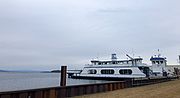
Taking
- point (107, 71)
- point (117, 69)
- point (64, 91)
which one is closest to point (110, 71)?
point (107, 71)

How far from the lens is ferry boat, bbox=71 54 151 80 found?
44844mm

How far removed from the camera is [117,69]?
155ft

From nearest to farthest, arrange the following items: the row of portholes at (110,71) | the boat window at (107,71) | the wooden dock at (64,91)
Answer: the wooden dock at (64,91)
the row of portholes at (110,71)
the boat window at (107,71)

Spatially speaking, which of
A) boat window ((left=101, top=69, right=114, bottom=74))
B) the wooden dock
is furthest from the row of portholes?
the wooden dock

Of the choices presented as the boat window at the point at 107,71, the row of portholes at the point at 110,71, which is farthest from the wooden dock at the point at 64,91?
the boat window at the point at 107,71

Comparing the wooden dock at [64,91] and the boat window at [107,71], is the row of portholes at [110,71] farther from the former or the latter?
the wooden dock at [64,91]

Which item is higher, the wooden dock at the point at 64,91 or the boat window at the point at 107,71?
the boat window at the point at 107,71

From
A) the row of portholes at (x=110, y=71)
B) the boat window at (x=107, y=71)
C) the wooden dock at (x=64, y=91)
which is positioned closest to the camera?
the wooden dock at (x=64, y=91)

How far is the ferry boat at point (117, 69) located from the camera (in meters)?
44.8

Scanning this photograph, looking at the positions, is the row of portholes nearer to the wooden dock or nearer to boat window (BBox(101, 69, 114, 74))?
boat window (BBox(101, 69, 114, 74))

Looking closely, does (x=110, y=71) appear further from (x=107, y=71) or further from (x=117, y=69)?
(x=117, y=69)

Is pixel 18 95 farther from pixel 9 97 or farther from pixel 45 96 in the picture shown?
pixel 45 96

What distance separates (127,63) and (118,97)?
3491 cm

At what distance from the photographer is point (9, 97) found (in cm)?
1098
